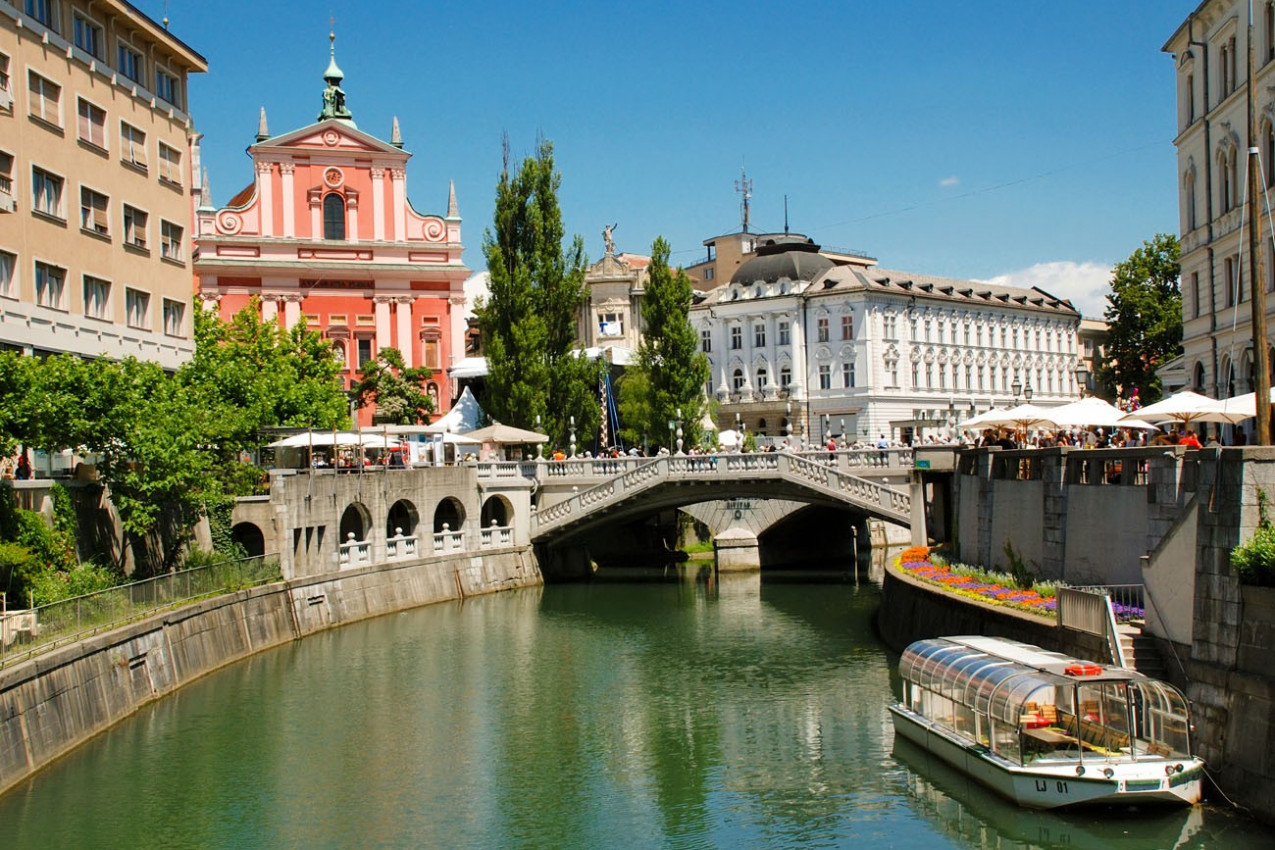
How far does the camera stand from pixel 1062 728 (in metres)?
25.4

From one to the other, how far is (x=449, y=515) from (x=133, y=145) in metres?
22.9

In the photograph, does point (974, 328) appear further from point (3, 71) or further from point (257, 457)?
point (3, 71)

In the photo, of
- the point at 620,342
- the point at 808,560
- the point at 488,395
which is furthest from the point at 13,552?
the point at 620,342

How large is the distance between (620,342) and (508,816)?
7485cm

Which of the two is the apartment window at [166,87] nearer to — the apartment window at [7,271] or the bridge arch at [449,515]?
the apartment window at [7,271]

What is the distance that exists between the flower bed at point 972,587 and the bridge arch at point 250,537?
887 inches

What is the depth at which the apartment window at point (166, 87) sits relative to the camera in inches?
2019

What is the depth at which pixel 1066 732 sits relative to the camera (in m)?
25.3

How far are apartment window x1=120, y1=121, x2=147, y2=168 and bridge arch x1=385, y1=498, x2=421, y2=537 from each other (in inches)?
655

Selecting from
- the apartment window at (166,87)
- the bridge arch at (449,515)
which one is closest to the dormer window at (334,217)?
the bridge arch at (449,515)

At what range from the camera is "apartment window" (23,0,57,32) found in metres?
42.6

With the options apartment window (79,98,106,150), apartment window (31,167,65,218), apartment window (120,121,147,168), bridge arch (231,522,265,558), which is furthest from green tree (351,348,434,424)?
apartment window (31,167,65,218)

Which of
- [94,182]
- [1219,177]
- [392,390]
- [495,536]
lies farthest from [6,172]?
[1219,177]

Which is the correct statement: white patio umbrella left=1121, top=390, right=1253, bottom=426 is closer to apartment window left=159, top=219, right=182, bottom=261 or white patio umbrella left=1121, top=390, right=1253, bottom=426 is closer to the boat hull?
→ the boat hull
